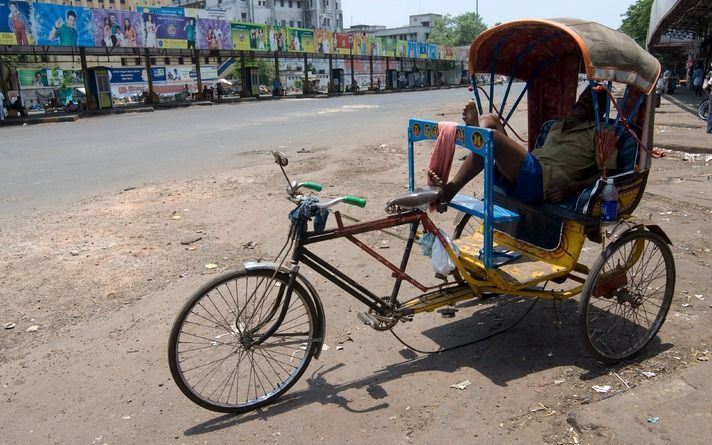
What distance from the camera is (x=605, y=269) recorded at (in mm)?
3574

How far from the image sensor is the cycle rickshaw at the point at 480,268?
3.12 metres

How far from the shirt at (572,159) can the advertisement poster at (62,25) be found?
2867cm

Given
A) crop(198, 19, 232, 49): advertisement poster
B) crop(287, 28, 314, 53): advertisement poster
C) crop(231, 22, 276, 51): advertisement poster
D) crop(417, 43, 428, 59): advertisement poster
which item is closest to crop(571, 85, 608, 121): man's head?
crop(198, 19, 232, 49): advertisement poster

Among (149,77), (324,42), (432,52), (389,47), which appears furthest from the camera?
(432,52)

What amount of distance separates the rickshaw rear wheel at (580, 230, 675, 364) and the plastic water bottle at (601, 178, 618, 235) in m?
0.11

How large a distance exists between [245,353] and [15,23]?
2792cm

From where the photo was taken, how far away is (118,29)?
98.4 ft

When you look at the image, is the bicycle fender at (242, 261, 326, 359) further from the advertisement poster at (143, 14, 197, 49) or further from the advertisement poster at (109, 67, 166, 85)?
the advertisement poster at (109, 67, 166, 85)

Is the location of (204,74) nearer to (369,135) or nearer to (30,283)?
(369,135)

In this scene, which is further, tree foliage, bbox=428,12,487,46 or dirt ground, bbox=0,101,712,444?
tree foliage, bbox=428,12,487,46

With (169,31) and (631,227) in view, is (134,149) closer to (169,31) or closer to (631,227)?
(631,227)

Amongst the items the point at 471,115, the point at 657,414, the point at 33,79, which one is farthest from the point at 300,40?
the point at 657,414

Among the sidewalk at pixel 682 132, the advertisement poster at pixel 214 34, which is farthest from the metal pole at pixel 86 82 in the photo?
the sidewalk at pixel 682 132

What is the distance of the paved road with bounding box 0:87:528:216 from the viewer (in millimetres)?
9242
